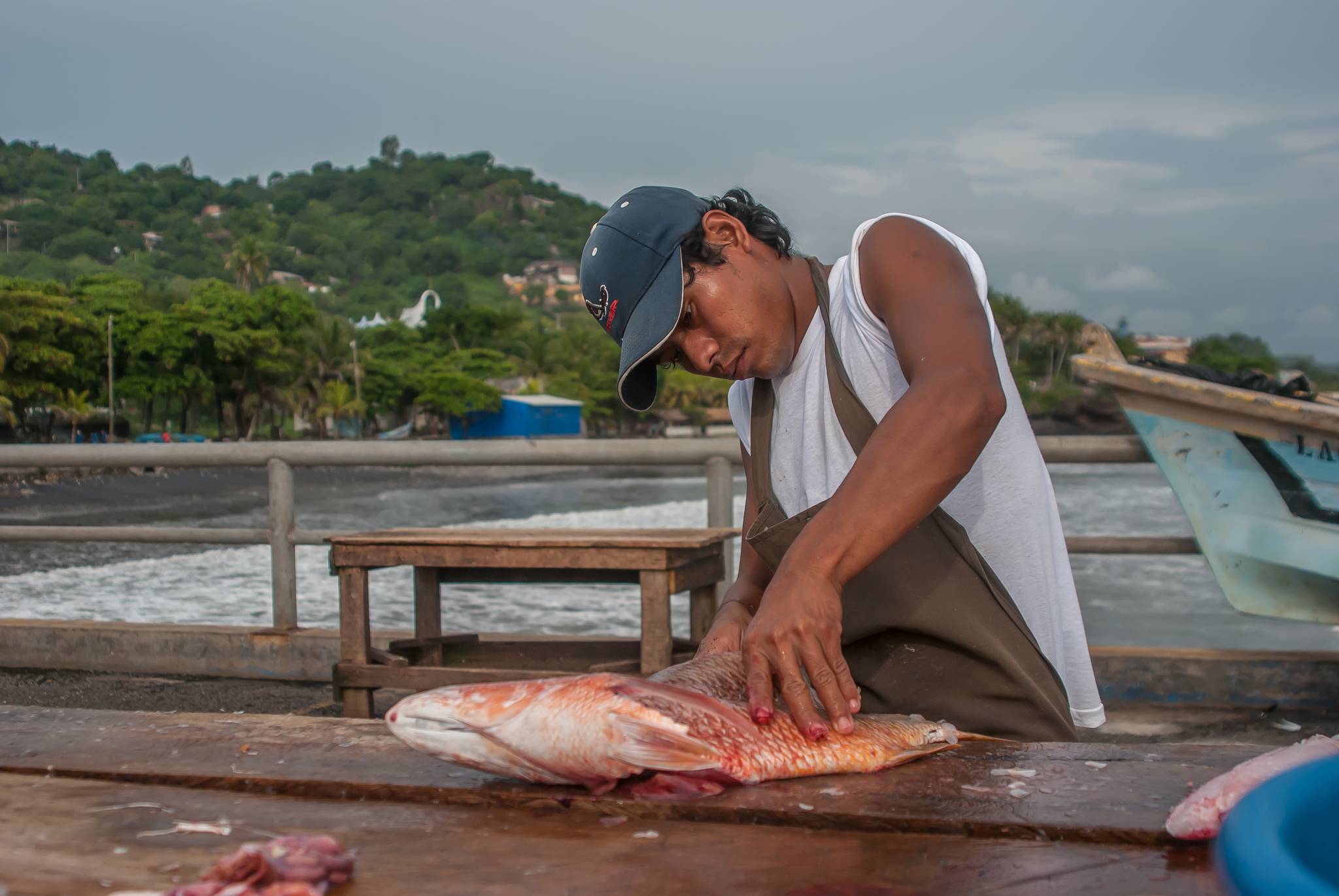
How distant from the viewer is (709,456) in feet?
14.7

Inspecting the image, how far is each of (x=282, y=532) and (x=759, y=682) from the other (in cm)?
391

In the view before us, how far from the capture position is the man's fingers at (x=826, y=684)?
4.80 ft

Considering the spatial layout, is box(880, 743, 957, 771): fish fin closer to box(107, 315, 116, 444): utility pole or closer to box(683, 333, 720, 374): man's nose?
box(683, 333, 720, 374): man's nose

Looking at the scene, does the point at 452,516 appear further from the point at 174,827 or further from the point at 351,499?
the point at 174,827

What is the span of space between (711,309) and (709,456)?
2769 mm

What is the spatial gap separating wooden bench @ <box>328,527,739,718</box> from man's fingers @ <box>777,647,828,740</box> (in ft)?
7.37

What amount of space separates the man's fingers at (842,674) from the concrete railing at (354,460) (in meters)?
2.84

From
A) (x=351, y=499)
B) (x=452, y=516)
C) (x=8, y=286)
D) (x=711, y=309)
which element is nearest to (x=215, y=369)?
(x=8, y=286)

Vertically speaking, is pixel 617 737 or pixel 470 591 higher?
pixel 617 737

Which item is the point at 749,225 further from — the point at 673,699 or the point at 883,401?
the point at 673,699

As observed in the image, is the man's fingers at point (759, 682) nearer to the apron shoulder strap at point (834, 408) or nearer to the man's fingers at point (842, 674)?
the man's fingers at point (842, 674)

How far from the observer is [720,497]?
4.53 m

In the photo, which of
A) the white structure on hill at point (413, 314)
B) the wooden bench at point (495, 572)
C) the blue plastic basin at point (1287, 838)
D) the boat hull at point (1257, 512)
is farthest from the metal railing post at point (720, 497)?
the white structure on hill at point (413, 314)

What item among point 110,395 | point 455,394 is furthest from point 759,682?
point 455,394
